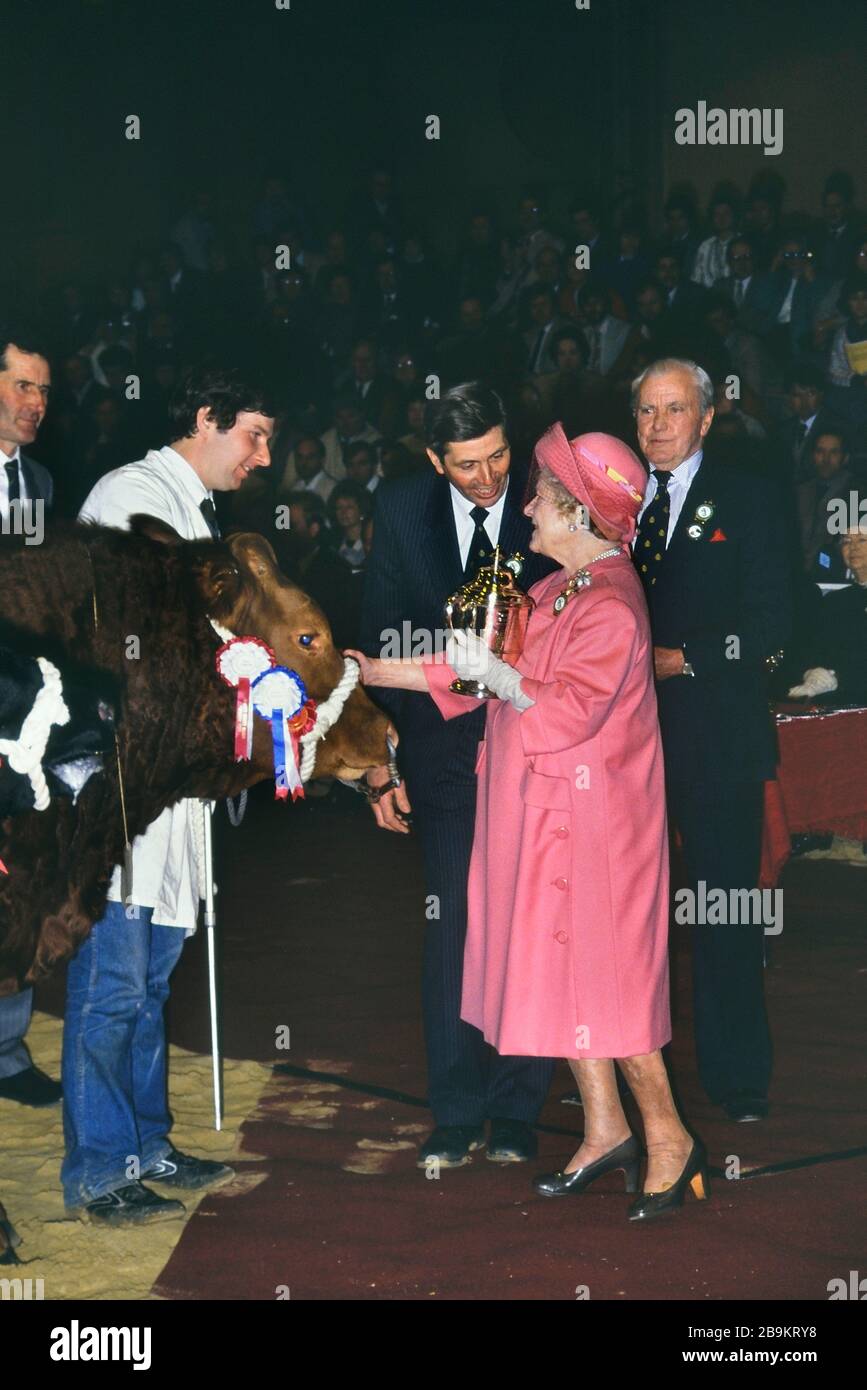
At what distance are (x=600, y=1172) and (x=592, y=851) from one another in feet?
3.06

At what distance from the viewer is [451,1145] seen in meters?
4.55

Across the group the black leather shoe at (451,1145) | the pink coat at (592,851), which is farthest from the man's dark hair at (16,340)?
the black leather shoe at (451,1145)

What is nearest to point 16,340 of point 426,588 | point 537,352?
point 426,588

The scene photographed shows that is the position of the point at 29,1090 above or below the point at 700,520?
below

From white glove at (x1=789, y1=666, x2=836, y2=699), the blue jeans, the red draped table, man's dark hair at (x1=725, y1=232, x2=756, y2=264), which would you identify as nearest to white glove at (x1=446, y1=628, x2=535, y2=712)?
the blue jeans

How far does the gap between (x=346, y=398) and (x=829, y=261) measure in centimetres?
411

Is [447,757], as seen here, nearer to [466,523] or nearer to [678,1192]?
[466,523]

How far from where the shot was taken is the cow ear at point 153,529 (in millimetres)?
3848

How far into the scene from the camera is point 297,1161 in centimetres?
463

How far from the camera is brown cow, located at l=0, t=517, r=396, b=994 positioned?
11.8ft

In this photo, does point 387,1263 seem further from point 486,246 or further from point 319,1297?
point 486,246

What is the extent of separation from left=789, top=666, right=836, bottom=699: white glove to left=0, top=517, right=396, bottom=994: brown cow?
15.4 ft

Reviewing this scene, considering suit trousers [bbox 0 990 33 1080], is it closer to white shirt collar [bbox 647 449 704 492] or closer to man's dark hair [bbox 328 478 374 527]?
white shirt collar [bbox 647 449 704 492]

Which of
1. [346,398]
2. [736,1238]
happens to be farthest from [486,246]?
[736,1238]
